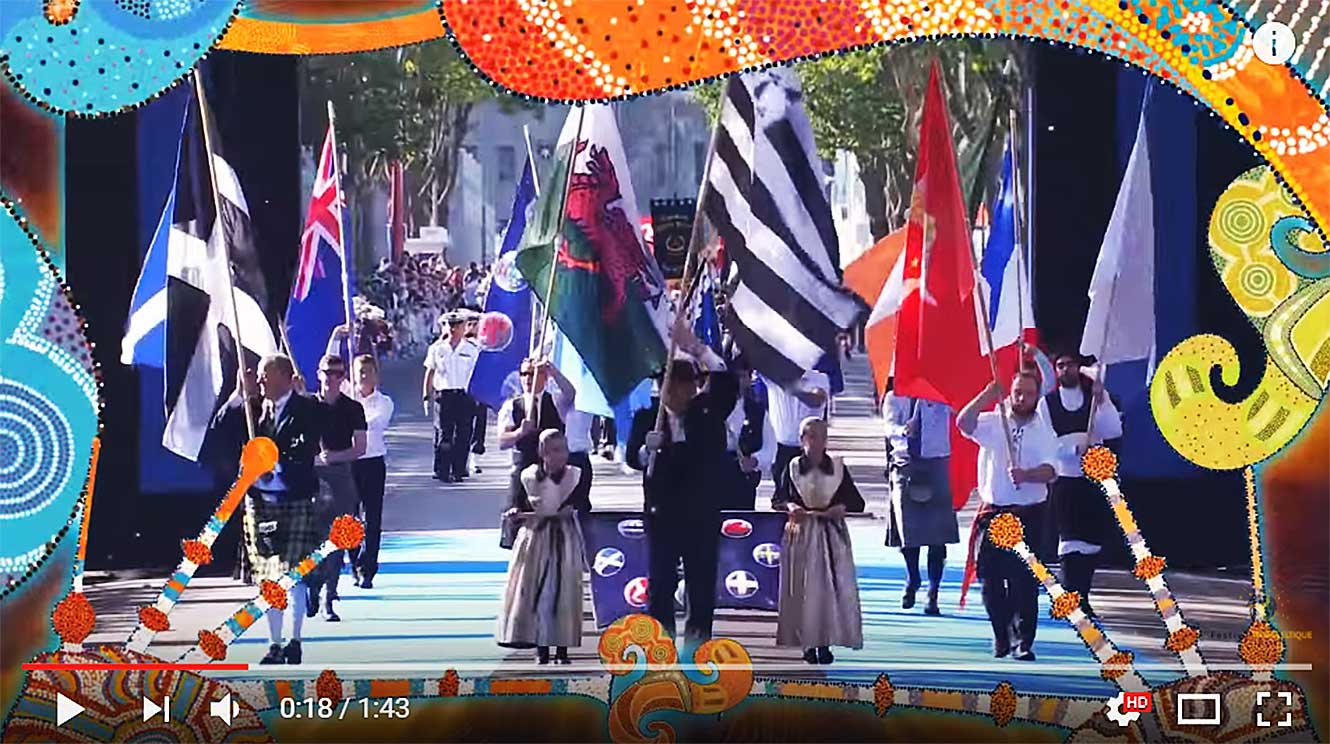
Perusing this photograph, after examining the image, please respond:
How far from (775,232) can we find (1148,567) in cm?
163

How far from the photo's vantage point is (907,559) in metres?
5.97

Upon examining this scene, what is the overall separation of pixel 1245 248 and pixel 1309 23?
2.40 ft

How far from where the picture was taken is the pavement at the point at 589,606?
5.95 metres

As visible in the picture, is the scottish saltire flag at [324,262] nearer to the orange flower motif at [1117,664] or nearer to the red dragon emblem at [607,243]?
the red dragon emblem at [607,243]

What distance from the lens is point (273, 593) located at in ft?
19.8

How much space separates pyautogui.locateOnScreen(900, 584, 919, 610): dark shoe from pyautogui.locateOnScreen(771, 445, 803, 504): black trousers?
1.60 ft

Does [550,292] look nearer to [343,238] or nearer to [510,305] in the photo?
[510,305]

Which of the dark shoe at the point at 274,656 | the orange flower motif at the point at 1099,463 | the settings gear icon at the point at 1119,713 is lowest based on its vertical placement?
the settings gear icon at the point at 1119,713

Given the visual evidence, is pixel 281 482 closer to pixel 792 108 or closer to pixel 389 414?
pixel 389 414

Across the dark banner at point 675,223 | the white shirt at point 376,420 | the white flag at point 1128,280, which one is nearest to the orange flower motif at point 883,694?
the white flag at point 1128,280

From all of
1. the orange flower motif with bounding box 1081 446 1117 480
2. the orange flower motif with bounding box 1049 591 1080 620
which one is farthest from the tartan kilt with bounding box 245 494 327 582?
the orange flower motif with bounding box 1081 446 1117 480

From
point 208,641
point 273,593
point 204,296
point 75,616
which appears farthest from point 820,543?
point 75,616

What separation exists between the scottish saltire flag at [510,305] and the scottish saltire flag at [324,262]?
47 cm

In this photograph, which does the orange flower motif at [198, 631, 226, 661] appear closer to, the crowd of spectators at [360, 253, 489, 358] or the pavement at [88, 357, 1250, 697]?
the pavement at [88, 357, 1250, 697]
